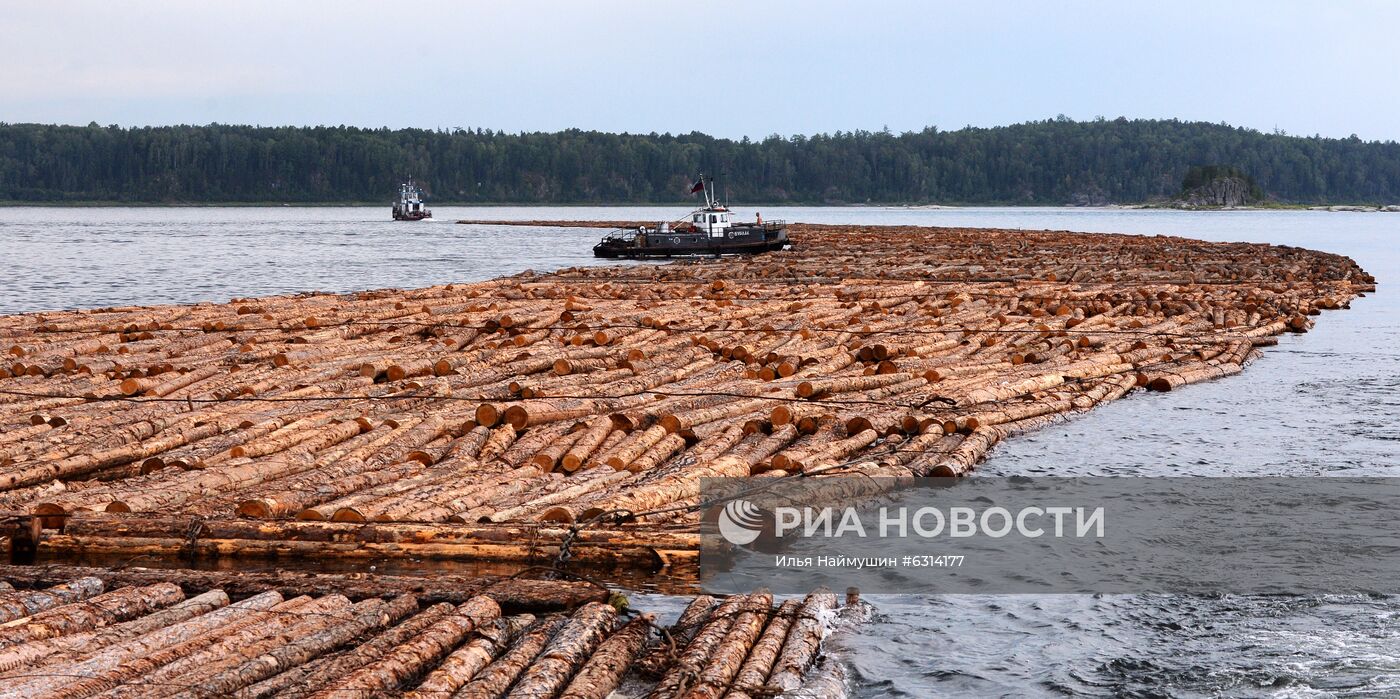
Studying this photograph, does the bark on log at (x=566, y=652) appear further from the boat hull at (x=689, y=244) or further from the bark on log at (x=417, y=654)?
the boat hull at (x=689, y=244)

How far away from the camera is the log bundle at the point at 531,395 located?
11.3 meters

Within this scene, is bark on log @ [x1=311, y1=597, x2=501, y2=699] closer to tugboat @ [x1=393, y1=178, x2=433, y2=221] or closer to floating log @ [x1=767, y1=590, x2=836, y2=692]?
floating log @ [x1=767, y1=590, x2=836, y2=692]

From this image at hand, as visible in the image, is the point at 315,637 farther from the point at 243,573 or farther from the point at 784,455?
the point at 784,455

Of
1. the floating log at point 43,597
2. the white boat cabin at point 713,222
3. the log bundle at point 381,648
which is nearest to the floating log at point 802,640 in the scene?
the log bundle at point 381,648

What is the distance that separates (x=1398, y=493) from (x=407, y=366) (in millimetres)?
12304

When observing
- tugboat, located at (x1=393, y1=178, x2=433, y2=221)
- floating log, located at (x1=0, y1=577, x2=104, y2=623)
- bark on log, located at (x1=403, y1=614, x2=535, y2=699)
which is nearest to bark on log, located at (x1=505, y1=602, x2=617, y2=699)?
bark on log, located at (x1=403, y1=614, x2=535, y2=699)

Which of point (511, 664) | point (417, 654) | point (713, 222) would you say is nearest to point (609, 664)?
point (511, 664)

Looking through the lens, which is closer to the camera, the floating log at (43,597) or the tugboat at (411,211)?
the floating log at (43,597)

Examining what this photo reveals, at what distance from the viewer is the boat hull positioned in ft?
205

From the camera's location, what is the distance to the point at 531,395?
53.8ft

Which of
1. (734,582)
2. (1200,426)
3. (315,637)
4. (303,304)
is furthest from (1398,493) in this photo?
(303,304)

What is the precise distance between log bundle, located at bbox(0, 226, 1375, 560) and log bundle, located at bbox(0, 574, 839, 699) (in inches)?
68.6

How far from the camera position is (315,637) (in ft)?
25.3

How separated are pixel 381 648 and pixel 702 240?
55677 mm
